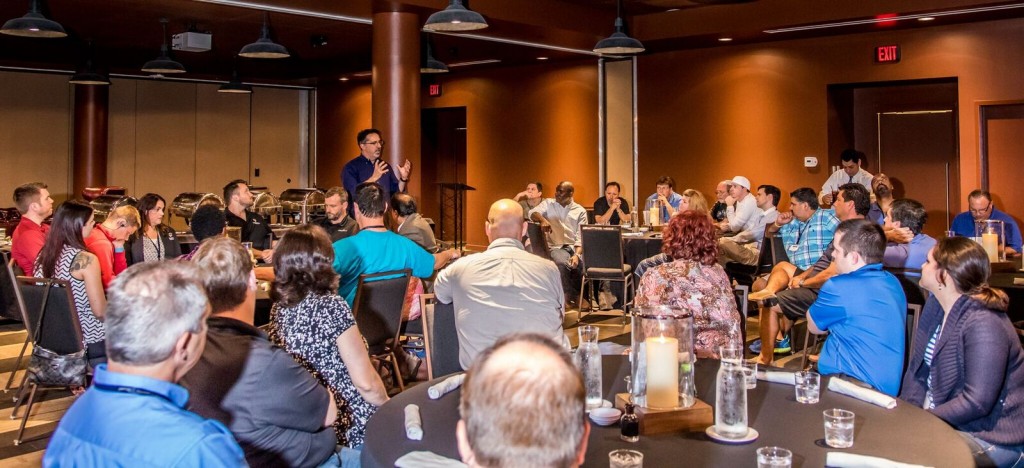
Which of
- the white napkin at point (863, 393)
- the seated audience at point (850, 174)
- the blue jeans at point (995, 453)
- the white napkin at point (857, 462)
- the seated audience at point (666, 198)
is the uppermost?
the seated audience at point (850, 174)

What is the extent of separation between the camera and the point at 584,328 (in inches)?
98.0

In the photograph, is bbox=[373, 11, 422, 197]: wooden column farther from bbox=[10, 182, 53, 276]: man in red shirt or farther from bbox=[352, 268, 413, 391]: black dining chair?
bbox=[352, 268, 413, 391]: black dining chair

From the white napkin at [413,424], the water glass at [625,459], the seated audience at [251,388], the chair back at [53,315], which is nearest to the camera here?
the water glass at [625,459]

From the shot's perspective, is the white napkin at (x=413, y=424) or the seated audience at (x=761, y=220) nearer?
the white napkin at (x=413, y=424)

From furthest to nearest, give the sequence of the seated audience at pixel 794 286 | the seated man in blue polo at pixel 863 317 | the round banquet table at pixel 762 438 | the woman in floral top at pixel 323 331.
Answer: the seated audience at pixel 794 286 < the seated man in blue polo at pixel 863 317 < the woman in floral top at pixel 323 331 < the round banquet table at pixel 762 438

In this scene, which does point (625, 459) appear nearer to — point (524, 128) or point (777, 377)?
point (777, 377)

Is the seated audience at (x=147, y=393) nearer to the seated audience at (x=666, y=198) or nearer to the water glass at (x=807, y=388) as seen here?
the water glass at (x=807, y=388)

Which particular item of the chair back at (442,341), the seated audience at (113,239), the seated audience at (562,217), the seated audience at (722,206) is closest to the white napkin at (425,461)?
the chair back at (442,341)

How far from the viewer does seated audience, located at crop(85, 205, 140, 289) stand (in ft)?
16.5

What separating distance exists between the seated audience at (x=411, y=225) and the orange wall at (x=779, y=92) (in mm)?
6022

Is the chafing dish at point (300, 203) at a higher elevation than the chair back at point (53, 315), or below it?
higher

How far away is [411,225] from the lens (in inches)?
241

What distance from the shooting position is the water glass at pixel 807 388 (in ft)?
7.70

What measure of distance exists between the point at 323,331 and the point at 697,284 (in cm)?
181
